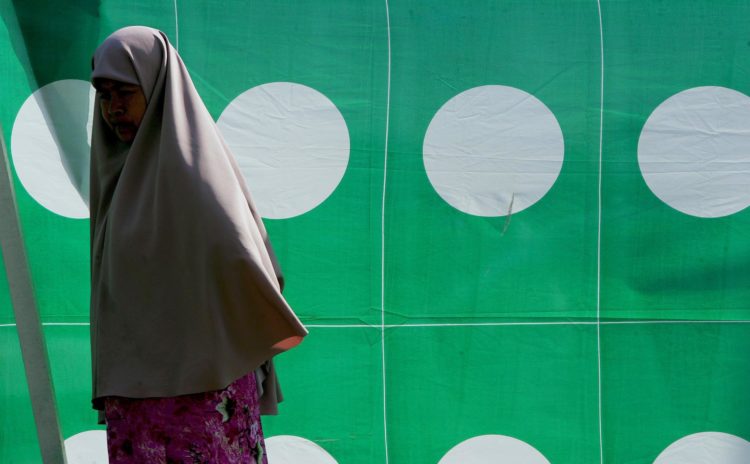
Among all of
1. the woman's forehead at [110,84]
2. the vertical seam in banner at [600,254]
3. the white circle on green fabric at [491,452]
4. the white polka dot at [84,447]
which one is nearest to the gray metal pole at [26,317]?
the white polka dot at [84,447]

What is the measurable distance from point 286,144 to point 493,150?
65cm

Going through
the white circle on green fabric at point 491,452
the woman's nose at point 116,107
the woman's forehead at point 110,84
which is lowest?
the white circle on green fabric at point 491,452

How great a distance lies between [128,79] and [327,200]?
1.07 metres

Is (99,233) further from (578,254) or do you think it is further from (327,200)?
(578,254)

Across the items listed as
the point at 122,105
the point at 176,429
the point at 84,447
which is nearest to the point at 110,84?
the point at 122,105

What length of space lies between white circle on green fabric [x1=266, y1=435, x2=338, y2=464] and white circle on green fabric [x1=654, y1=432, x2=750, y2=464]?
105 cm

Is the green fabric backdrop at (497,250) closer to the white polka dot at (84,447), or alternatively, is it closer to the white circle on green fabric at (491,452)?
the white circle on green fabric at (491,452)

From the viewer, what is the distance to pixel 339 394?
2.82 meters

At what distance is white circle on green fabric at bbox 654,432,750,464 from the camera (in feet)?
9.33

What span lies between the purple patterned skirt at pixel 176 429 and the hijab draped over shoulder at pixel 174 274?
49 mm

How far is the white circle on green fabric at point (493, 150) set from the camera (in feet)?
9.39

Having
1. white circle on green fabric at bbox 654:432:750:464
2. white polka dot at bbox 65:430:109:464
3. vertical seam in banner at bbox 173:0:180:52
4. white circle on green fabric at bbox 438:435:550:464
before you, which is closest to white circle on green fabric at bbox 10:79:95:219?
vertical seam in banner at bbox 173:0:180:52

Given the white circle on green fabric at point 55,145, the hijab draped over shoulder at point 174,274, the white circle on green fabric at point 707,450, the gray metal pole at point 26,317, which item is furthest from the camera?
the white circle on green fabric at point 707,450

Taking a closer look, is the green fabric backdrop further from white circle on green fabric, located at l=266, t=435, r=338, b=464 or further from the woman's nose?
the woman's nose
